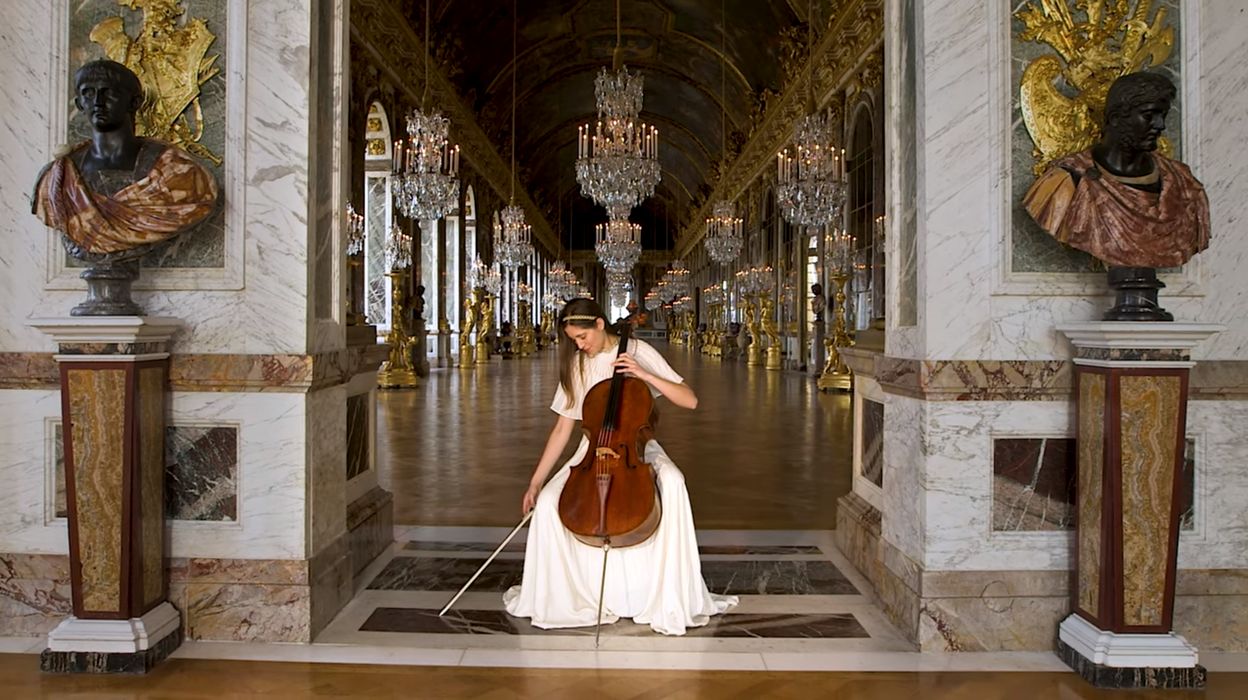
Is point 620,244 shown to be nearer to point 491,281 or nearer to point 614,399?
point 491,281

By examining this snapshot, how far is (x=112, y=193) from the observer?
317 centimetres

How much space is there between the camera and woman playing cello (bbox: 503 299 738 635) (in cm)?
344

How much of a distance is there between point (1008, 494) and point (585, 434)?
175cm

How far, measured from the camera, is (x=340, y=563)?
3.75 m

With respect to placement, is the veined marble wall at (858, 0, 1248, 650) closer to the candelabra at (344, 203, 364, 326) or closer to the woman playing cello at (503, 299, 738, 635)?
the woman playing cello at (503, 299, 738, 635)

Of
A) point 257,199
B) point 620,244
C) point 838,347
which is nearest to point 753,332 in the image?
point 620,244

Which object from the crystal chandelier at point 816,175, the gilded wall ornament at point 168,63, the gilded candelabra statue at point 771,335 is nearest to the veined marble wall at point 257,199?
the gilded wall ornament at point 168,63

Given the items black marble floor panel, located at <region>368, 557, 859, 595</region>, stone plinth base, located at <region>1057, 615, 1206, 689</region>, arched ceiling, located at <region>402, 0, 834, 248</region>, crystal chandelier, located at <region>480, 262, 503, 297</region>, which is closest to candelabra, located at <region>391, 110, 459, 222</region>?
arched ceiling, located at <region>402, 0, 834, 248</region>

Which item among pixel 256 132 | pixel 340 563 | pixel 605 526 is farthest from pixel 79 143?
pixel 605 526

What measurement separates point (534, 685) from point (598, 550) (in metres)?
0.73

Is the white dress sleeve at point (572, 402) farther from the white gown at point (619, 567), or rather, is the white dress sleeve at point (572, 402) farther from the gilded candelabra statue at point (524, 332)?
the gilded candelabra statue at point (524, 332)

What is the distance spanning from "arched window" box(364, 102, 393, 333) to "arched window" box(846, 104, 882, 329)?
8675 mm

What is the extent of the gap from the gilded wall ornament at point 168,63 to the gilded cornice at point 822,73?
35.7 feet

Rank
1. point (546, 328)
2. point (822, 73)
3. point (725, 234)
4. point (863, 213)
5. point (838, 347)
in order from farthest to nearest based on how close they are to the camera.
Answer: point (546, 328) → point (725, 234) → point (822, 73) → point (863, 213) → point (838, 347)
